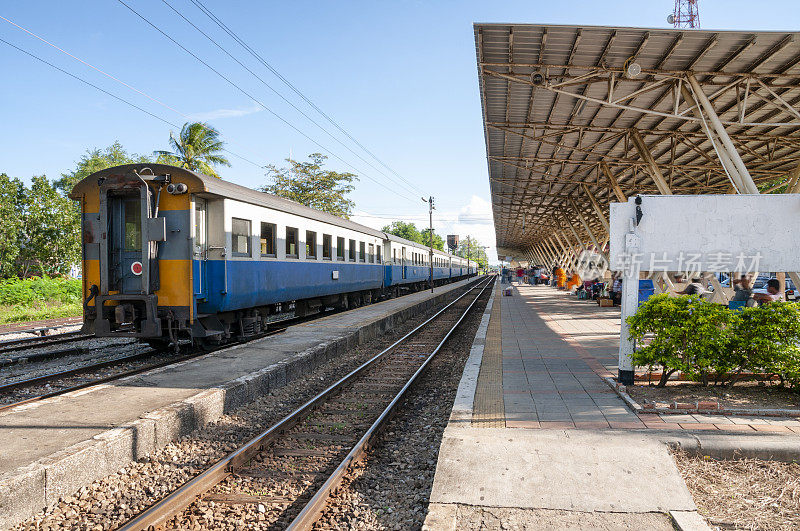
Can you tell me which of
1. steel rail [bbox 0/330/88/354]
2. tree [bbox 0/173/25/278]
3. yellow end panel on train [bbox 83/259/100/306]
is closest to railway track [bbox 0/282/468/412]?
steel rail [bbox 0/330/88/354]

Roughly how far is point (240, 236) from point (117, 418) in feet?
15.4

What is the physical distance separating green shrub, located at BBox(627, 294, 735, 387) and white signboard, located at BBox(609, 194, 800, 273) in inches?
20.0

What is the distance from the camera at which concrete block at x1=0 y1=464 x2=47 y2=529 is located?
10.5 feet

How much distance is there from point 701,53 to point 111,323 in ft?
37.2

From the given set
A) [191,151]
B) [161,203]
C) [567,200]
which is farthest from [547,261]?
[161,203]

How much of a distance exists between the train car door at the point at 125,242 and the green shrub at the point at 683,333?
7184 millimetres

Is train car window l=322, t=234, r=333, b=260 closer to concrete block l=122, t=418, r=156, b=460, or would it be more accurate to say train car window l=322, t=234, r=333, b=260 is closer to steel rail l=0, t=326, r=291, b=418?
steel rail l=0, t=326, r=291, b=418

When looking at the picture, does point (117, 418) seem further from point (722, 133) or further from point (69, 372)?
point (722, 133)

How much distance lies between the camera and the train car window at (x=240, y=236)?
28.7 ft

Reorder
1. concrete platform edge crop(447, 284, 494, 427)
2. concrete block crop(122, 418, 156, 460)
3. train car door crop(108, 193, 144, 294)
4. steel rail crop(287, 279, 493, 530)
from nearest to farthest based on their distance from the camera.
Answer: steel rail crop(287, 279, 493, 530) < concrete block crop(122, 418, 156, 460) < concrete platform edge crop(447, 284, 494, 427) < train car door crop(108, 193, 144, 294)

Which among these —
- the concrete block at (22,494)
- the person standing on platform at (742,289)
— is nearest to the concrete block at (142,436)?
the concrete block at (22,494)

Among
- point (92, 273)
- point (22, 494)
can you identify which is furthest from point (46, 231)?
point (22, 494)

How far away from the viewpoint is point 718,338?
523cm

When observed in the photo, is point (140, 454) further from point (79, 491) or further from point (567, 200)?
point (567, 200)
